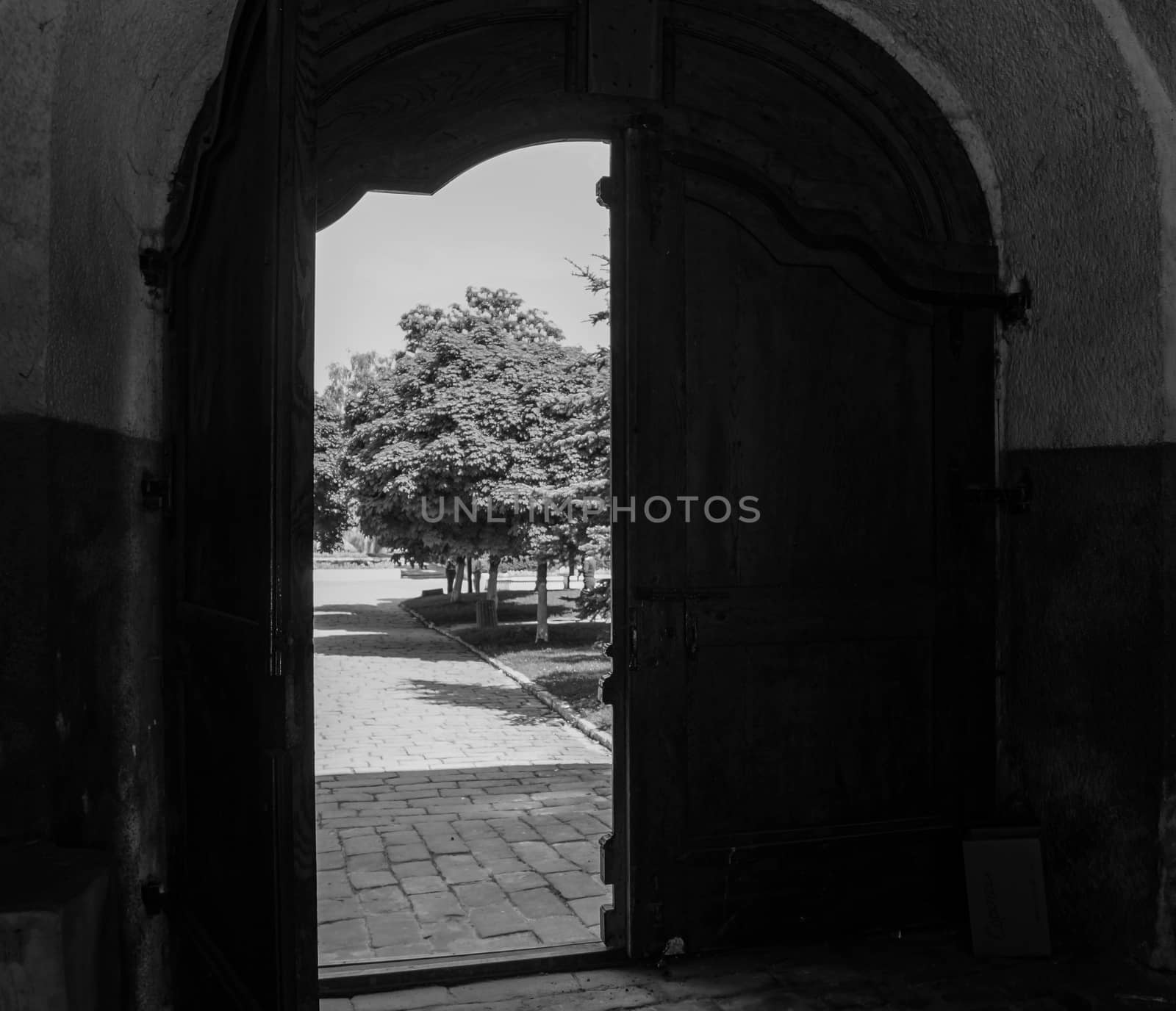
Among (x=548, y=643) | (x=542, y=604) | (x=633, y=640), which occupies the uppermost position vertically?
(x=633, y=640)

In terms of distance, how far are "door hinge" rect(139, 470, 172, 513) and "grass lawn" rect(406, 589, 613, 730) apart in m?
4.01

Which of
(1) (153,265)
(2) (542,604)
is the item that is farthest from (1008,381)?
(2) (542,604)

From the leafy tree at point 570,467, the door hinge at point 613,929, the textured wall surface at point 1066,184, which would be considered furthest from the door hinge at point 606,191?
the leafy tree at point 570,467

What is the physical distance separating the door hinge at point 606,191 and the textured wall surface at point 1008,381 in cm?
118

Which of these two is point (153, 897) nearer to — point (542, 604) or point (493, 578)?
point (542, 604)

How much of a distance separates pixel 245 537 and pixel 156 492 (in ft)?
3.49

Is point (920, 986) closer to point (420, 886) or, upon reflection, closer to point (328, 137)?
point (420, 886)

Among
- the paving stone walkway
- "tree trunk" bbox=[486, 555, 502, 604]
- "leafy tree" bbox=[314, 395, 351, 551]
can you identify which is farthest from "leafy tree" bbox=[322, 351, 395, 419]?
the paving stone walkway

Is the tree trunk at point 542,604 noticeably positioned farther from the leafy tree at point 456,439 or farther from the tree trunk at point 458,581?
the tree trunk at point 458,581

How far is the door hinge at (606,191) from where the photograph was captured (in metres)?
4.09

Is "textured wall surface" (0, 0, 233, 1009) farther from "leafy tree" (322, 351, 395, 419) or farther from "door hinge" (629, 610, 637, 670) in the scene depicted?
"leafy tree" (322, 351, 395, 419)

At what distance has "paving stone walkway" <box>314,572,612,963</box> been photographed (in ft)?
14.9

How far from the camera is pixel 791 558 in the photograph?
420cm

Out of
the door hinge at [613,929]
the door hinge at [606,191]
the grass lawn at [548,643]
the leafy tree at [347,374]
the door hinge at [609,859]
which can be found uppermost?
the leafy tree at [347,374]
